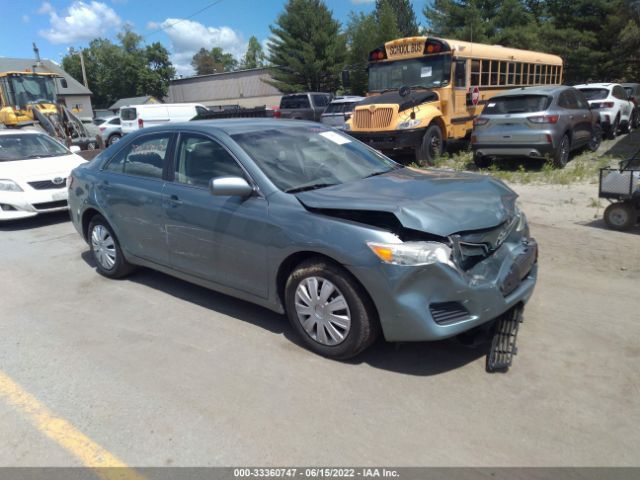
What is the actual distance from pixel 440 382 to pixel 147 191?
125 inches

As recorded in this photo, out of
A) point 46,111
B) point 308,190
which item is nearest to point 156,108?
point 46,111

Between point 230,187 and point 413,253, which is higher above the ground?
point 230,187

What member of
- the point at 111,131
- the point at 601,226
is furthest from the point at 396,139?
the point at 111,131

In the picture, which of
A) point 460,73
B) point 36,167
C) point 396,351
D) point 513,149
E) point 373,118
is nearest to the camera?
point 396,351

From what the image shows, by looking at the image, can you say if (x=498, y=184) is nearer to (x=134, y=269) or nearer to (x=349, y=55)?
(x=134, y=269)

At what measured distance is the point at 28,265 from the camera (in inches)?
254

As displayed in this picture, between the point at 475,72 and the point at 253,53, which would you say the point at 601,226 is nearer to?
the point at 475,72

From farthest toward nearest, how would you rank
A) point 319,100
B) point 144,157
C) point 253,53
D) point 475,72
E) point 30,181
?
point 253,53
point 319,100
point 475,72
point 30,181
point 144,157

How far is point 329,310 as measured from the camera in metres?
3.58

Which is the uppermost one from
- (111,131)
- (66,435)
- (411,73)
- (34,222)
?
(411,73)

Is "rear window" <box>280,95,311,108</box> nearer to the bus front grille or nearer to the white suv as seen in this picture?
the bus front grille

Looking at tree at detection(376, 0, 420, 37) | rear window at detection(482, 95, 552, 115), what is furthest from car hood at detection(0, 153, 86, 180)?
tree at detection(376, 0, 420, 37)

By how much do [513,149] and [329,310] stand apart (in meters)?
8.65

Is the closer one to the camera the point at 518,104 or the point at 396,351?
the point at 396,351
